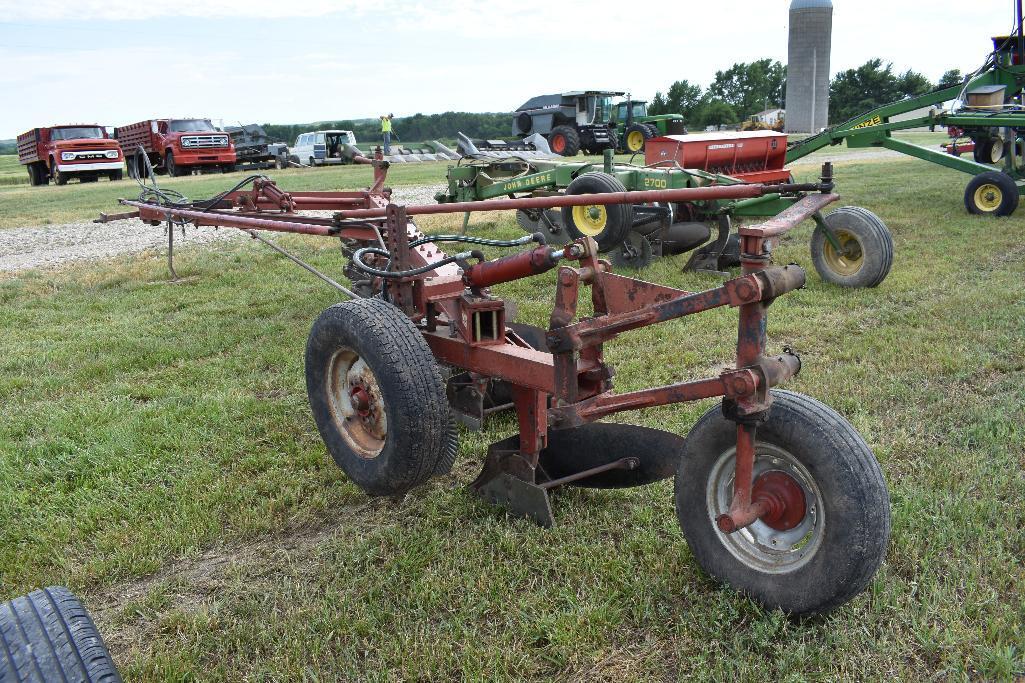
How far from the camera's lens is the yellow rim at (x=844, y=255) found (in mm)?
Answer: 6777

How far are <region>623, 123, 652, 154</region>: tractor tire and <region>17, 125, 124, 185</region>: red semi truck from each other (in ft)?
60.0

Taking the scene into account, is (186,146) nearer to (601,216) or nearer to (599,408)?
(601,216)

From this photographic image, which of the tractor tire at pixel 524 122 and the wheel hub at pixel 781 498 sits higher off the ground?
the tractor tire at pixel 524 122

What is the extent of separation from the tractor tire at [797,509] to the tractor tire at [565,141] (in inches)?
1048

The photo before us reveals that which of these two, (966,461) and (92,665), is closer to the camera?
(92,665)

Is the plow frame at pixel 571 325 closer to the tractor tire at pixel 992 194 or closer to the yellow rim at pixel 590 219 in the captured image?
the yellow rim at pixel 590 219

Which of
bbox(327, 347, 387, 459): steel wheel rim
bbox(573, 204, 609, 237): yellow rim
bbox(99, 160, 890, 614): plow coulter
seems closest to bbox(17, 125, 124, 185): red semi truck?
bbox(573, 204, 609, 237): yellow rim

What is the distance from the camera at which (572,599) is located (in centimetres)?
268

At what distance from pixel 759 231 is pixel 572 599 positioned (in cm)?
136

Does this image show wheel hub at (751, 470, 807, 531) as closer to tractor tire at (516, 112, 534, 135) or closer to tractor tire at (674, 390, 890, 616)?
tractor tire at (674, 390, 890, 616)

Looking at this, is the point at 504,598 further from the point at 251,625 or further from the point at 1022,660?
the point at 1022,660

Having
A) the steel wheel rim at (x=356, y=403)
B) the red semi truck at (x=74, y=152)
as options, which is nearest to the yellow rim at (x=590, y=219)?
the steel wheel rim at (x=356, y=403)

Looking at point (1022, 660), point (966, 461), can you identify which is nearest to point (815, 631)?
point (1022, 660)

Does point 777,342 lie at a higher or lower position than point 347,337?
lower
